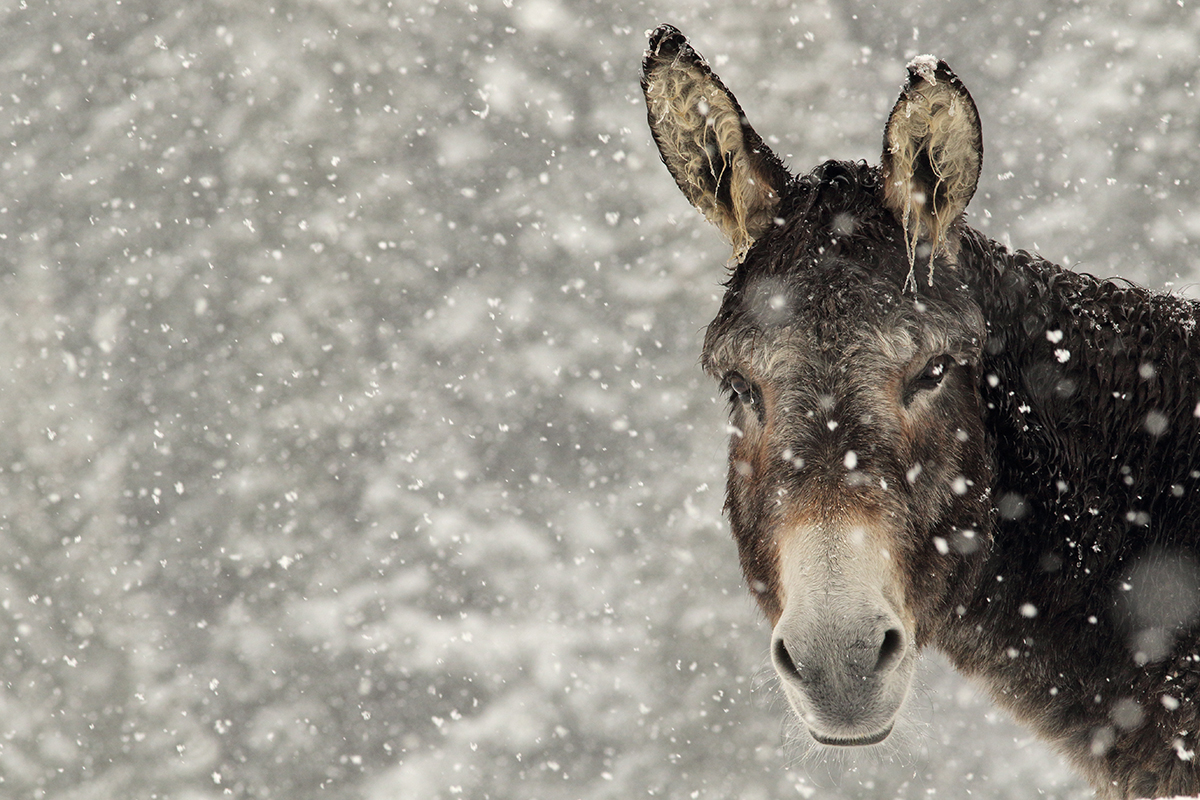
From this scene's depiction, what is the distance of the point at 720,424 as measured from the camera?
1397 cm

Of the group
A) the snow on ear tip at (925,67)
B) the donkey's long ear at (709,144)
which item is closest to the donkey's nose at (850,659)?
the donkey's long ear at (709,144)

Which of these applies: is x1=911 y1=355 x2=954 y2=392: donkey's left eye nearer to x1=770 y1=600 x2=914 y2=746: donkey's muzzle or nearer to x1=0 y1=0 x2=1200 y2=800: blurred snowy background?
x1=770 y1=600 x2=914 y2=746: donkey's muzzle

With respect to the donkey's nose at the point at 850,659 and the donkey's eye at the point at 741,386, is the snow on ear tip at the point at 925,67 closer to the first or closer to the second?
the donkey's eye at the point at 741,386

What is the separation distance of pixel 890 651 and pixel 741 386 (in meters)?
0.89

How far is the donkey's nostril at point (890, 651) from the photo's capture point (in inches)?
80.0

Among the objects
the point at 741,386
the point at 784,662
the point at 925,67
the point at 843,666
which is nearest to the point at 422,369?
the point at 741,386

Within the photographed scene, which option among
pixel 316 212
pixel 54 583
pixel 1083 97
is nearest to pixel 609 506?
pixel 316 212

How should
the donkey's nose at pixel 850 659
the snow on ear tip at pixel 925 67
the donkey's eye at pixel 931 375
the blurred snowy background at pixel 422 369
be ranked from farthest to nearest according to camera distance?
the blurred snowy background at pixel 422 369
the donkey's eye at pixel 931 375
the snow on ear tip at pixel 925 67
the donkey's nose at pixel 850 659

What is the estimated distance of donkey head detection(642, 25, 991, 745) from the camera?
2068 millimetres

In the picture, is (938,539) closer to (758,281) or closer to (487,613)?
(758,281)

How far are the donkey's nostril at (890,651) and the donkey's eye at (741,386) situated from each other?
81 centimetres

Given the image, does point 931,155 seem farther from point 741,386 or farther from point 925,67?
point 741,386

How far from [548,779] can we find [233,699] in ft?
16.2

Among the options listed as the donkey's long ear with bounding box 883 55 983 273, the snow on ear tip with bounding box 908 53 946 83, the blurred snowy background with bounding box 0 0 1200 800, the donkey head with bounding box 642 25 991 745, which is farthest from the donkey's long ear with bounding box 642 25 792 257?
the blurred snowy background with bounding box 0 0 1200 800
